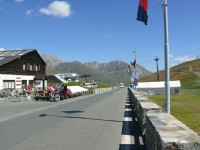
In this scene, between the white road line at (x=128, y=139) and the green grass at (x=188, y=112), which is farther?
the green grass at (x=188, y=112)

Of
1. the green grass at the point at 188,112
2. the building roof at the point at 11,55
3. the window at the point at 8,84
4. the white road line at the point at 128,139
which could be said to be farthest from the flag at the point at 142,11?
the building roof at the point at 11,55

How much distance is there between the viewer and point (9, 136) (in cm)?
1179

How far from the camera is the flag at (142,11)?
15.5m

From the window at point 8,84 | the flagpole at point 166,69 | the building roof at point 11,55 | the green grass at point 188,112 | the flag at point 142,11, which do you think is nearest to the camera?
the flagpole at point 166,69

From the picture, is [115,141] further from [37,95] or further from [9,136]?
[37,95]

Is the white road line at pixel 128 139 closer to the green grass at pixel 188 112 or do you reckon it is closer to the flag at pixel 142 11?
the green grass at pixel 188 112

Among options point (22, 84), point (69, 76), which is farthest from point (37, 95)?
point (69, 76)

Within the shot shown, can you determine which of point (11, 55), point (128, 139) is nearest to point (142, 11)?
point (128, 139)

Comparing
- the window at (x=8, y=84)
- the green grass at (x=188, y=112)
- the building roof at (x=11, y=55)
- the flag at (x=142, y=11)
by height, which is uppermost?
the building roof at (x=11, y=55)

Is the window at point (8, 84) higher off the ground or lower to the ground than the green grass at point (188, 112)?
higher

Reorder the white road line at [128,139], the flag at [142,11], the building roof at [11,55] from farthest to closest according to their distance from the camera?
the building roof at [11,55] → the flag at [142,11] → the white road line at [128,139]

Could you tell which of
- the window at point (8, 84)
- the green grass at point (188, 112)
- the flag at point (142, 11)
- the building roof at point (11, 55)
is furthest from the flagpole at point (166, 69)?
the building roof at point (11, 55)

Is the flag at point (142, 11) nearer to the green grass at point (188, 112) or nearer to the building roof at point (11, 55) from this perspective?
the green grass at point (188, 112)

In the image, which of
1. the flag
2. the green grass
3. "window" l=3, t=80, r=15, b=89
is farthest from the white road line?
"window" l=3, t=80, r=15, b=89
